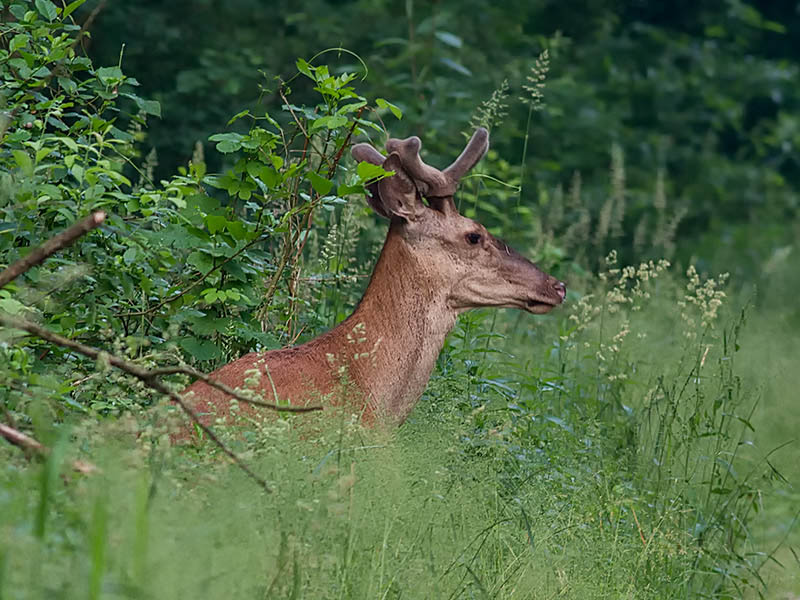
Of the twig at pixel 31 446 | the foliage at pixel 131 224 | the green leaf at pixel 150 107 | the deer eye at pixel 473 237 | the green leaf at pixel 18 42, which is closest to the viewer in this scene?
the twig at pixel 31 446

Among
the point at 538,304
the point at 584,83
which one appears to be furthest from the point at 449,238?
the point at 584,83

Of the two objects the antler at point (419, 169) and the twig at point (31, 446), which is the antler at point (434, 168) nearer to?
the antler at point (419, 169)

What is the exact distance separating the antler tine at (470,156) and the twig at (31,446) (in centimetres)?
260

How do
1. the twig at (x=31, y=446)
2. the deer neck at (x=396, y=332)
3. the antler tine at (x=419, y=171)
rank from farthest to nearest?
1. the antler tine at (x=419, y=171)
2. the deer neck at (x=396, y=332)
3. the twig at (x=31, y=446)

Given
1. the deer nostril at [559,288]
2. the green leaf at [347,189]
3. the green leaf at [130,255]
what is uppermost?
the green leaf at [347,189]

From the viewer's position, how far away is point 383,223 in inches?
441

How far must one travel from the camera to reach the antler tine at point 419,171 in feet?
16.3

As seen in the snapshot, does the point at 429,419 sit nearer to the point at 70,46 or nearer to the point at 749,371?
the point at 70,46

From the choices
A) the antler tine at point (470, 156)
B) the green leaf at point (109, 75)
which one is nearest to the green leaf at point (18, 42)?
the green leaf at point (109, 75)

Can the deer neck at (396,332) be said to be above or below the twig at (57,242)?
below

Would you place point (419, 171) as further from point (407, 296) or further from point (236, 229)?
point (236, 229)

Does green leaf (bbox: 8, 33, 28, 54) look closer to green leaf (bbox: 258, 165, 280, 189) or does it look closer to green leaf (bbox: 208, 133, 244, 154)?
green leaf (bbox: 208, 133, 244, 154)

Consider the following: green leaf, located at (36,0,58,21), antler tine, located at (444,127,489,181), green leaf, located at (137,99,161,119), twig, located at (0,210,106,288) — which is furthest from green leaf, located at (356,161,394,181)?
twig, located at (0,210,106,288)

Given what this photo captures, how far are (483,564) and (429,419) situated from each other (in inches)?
34.4
